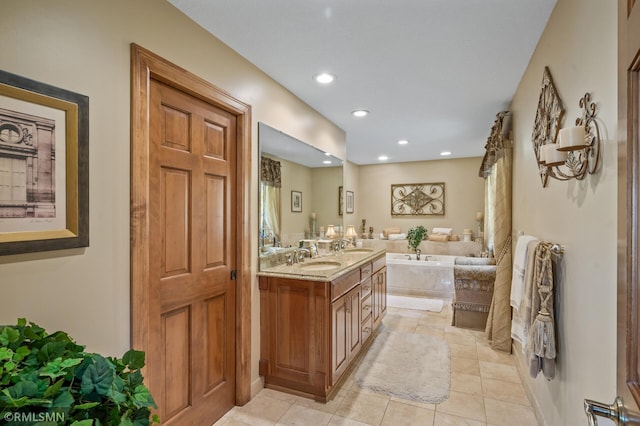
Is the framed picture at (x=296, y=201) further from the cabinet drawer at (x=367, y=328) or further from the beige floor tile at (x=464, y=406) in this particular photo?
the beige floor tile at (x=464, y=406)

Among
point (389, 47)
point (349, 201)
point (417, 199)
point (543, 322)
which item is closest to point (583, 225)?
point (543, 322)

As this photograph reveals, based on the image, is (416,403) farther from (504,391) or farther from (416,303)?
(416,303)

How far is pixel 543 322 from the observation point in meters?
1.59

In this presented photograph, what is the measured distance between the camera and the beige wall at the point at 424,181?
245 inches

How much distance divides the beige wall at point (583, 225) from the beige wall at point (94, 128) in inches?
76.8

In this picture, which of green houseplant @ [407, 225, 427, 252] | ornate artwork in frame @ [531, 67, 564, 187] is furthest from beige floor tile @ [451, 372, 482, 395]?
green houseplant @ [407, 225, 427, 252]

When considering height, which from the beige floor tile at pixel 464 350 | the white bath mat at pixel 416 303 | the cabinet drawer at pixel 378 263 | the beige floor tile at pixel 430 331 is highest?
the cabinet drawer at pixel 378 263

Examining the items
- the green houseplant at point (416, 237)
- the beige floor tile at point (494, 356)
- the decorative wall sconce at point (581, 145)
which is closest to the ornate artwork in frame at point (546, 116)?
the decorative wall sconce at point (581, 145)

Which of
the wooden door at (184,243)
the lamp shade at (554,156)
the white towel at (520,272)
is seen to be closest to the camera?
the lamp shade at (554,156)

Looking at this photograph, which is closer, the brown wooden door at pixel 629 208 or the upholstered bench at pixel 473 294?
the brown wooden door at pixel 629 208

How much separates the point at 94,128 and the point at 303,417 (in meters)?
2.10

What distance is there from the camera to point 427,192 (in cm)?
656

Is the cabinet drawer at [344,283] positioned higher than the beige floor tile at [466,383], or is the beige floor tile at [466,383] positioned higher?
the cabinet drawer at [344,283]

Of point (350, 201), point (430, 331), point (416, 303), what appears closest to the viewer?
point (430, 331)
